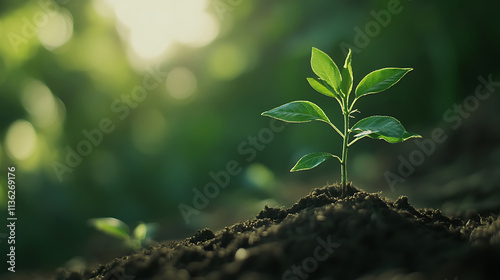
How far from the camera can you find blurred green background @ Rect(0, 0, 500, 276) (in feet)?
8.28

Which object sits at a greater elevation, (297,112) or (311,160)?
(297,112)

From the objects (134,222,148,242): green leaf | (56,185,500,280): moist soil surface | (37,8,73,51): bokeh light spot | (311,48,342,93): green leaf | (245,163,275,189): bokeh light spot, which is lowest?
(56,185,500,280): moist soil surface

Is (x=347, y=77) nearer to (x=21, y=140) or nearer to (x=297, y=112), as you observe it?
(x=297, y=112)

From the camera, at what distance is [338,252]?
0.74m

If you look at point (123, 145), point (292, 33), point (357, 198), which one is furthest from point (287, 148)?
point (357, 198)

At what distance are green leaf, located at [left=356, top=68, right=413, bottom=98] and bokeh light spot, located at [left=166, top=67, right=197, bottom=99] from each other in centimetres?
293

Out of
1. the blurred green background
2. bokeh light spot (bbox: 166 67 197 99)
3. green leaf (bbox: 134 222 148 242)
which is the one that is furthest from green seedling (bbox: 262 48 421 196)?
bokeh light spot (bbox: 166 67 197 99)

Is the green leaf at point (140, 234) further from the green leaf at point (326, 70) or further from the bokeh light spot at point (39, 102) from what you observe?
the bokeh light spot at point (39, 102)

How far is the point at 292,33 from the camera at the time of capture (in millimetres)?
3600

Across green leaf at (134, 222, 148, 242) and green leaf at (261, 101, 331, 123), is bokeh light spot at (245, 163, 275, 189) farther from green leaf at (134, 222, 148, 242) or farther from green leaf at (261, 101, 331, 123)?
green leaf at (261, 101, 331, 123)

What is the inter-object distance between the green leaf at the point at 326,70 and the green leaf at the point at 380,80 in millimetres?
62

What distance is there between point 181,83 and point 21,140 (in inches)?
59.9

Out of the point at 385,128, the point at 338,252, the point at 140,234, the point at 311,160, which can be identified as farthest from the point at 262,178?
the point at 338,252

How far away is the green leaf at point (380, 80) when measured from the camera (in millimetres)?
989
